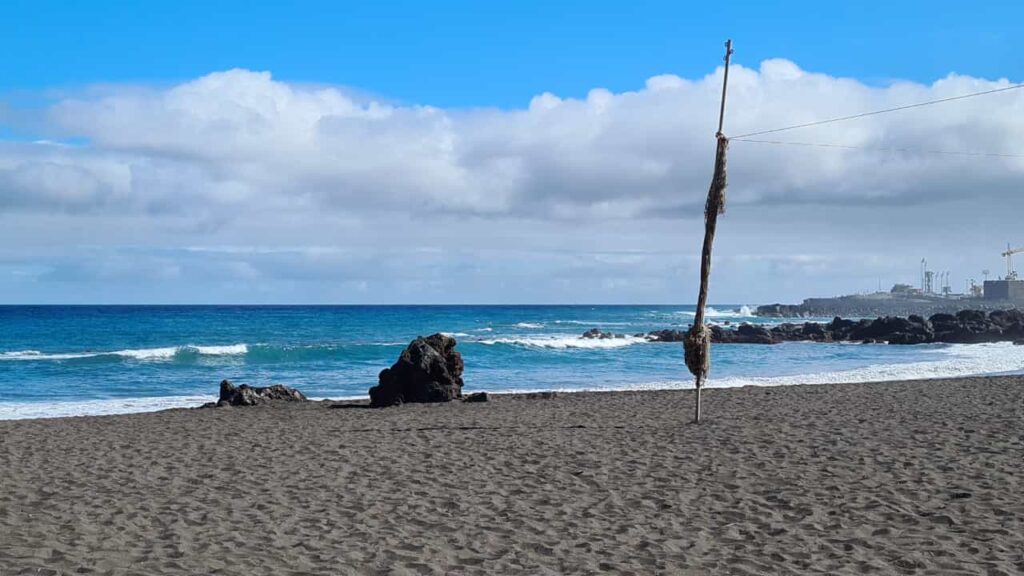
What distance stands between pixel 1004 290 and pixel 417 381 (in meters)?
106

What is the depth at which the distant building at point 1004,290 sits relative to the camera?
102312 millimetres

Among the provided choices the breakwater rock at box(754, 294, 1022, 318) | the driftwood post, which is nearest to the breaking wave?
the driftwood post

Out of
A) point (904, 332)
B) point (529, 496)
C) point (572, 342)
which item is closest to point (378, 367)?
point (572, 342)

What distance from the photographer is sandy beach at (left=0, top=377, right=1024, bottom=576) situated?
→ 632 centimetres

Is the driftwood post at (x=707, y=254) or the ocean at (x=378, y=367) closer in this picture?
the driftwood post at (x=707, y=254)

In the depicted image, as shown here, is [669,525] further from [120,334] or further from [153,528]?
[120,334]

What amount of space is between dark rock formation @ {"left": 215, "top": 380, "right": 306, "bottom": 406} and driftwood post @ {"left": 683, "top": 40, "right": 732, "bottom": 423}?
9.22 m

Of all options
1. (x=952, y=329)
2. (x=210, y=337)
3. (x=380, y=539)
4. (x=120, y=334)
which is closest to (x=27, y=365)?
(x=210, y=337)

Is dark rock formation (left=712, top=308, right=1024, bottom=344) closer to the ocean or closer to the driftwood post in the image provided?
the ocean

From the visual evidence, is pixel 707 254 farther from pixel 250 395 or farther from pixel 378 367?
pixel 378 367

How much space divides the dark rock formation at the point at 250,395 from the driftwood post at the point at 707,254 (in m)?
9.22

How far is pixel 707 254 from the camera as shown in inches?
491

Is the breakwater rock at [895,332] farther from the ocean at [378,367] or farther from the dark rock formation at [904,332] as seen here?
the ocean at [378,367]

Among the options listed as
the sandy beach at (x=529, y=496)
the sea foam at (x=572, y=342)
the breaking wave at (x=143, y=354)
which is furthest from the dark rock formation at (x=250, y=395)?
the sea foam at (x=572, y=342)
